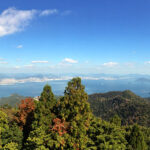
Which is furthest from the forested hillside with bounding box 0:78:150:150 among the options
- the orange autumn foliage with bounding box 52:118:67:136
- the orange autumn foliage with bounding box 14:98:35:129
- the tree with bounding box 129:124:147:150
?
the tree with bounding box 129:124:147:150

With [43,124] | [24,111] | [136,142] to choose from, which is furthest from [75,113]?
[136,142]

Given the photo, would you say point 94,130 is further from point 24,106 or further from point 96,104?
point 96,104

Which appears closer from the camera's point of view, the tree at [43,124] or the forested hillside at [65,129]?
the tree at [43,124]

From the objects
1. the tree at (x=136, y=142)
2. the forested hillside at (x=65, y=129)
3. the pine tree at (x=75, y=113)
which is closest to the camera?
the forested hillside at (x=65, y=129)

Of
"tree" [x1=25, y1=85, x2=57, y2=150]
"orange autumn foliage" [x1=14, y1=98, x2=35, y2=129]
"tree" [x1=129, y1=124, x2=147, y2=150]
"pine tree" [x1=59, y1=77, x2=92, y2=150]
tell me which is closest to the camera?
"tree" [x1=25, y1=85, x2=57, y2=150]

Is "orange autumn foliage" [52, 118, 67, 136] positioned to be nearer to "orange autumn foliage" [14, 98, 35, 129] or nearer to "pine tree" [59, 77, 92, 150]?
"pine tree" [59, 77, 92, 150]

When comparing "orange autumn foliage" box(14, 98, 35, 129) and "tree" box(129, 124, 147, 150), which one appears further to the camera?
"tree" box(129, 124, 147, 150)

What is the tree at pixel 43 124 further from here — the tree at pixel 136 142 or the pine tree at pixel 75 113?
the tree at pixel 136 142

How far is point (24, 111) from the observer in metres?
18.9

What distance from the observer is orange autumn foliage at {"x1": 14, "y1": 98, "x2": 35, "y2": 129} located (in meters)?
18.4

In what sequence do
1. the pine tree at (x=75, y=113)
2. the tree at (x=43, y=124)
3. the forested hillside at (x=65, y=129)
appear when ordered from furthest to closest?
1. the pine tree at (x=75, y=113)
2. the forested hillside at (x=65, y=129)
3. the tree at (x=43, y=124)

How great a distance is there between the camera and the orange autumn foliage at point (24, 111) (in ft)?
60.4

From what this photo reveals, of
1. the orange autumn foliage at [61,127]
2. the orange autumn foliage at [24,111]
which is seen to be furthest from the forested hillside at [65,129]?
the orange autumn foliage at [24,111]

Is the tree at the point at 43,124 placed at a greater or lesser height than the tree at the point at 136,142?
greater
